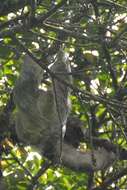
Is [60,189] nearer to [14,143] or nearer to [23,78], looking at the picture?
[14,143]

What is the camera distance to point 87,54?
3.47 meters

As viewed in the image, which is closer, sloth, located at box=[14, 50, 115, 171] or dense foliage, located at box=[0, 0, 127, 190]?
dense foliage, located at box=[0, 0, 127, 190]

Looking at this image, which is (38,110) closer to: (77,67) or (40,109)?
(40,109)

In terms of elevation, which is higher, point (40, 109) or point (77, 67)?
point (77, 67)

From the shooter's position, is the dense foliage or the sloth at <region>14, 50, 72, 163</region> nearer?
the dense foliage

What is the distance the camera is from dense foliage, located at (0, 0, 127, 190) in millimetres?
2824

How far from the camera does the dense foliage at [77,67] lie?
2.82m

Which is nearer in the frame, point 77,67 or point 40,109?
point 40,109

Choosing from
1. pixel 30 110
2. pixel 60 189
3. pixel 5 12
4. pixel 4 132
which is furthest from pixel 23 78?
pixel 60 189

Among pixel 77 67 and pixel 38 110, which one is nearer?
pixel 38 110

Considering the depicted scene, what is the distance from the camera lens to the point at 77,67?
3.84 m

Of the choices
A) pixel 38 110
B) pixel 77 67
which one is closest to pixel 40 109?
pixel 38 110

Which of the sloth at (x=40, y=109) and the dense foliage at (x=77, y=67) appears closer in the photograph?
the dense foliage at (x=77, y=67)

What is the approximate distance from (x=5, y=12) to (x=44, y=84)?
0.63 m
